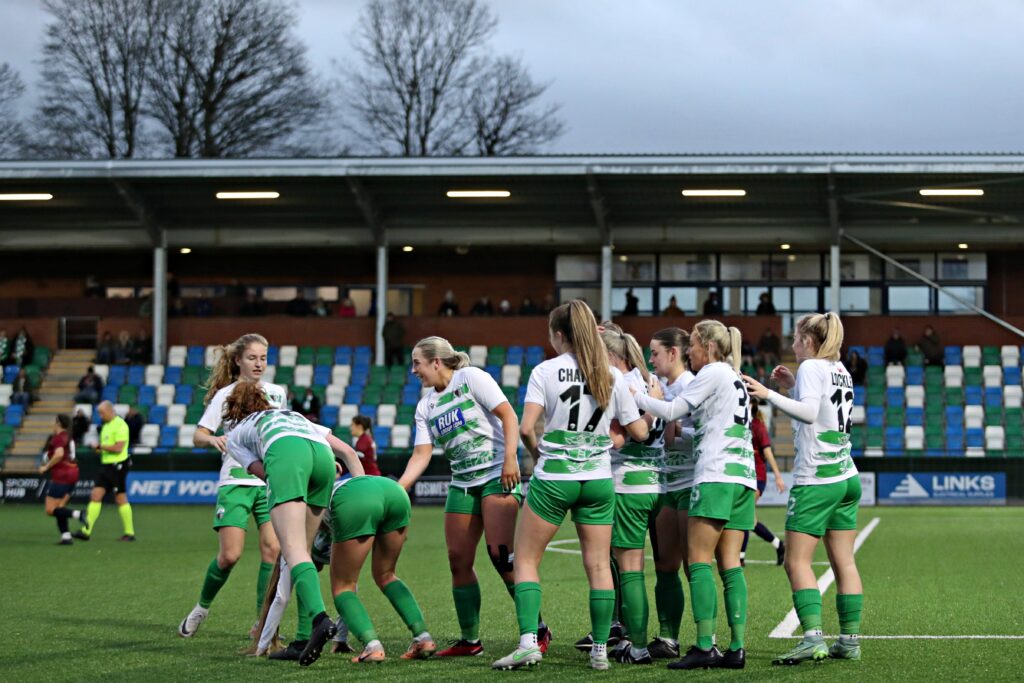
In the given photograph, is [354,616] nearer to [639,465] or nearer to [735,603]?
[639,465]

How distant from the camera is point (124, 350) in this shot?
115 ft

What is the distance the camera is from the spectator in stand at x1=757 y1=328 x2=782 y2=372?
3250cm

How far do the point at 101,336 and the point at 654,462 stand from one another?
3064 centimetres

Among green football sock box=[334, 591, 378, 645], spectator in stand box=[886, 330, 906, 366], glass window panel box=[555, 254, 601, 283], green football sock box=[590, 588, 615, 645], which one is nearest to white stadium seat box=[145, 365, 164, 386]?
glass window panel box=[555, 254, 601, 283]

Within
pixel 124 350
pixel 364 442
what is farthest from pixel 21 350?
pixel 364 442

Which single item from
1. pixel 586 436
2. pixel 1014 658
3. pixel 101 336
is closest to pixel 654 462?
pixel 586 436

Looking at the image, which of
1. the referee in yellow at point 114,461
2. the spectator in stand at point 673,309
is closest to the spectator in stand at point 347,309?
the spectator in stand at point 673,309

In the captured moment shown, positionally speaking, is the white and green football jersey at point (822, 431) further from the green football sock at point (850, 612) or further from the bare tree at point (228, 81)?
the bare tree at point (228, 81)

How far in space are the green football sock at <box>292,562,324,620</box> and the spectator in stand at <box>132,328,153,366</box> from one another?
2872cm

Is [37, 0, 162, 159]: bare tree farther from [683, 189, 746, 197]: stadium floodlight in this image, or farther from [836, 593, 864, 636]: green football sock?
[836, 593, 864, 636]: green football sock

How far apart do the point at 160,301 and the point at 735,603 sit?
2907cm

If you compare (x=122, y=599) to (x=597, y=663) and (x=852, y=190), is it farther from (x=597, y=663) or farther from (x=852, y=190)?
(x=852, y=190)

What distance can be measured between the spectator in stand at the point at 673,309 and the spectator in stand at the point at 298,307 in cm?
934

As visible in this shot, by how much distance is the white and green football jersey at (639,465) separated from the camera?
27.5 feet
